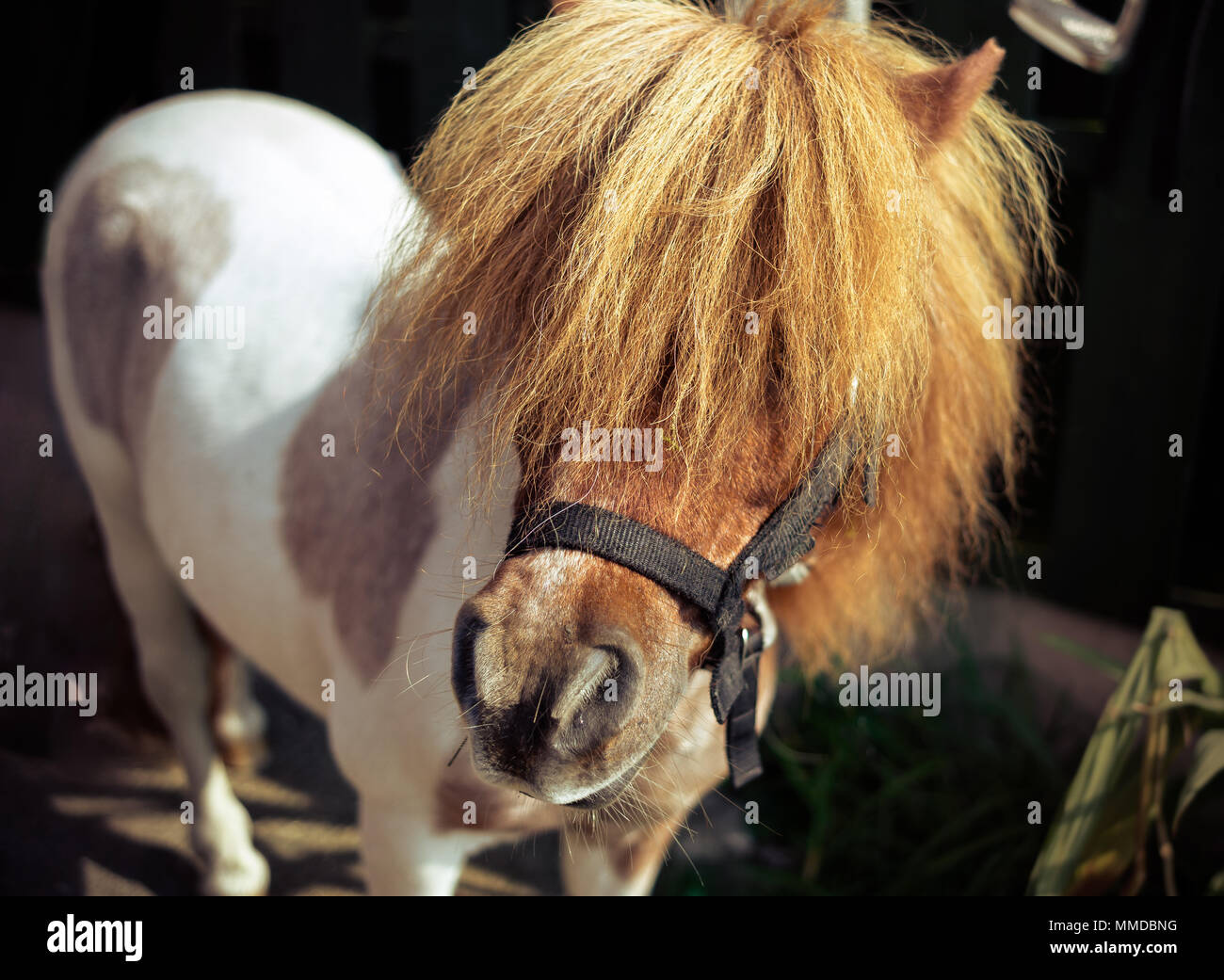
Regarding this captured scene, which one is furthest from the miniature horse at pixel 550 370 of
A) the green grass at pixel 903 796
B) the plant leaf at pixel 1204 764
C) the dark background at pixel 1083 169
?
the dark background at pixel 1083 169

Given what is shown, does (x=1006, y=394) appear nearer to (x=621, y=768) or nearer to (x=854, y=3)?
(x=854, y=3)

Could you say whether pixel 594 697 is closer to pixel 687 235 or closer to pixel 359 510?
pixel 687 235

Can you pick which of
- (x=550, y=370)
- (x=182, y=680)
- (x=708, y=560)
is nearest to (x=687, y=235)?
(x=550, y=370)

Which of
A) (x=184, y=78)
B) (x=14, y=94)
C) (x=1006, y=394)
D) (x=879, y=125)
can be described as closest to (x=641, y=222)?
(x=879, y=125)

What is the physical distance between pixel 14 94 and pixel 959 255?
2994mm

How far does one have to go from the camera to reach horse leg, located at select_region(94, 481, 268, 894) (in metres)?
1.95

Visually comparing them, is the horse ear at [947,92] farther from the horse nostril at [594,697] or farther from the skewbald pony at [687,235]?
the horse nostril at [594,697]

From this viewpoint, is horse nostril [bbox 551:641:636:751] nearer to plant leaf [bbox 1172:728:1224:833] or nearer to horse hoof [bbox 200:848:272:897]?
plant leaf [bbox 1172:728:1224:833]

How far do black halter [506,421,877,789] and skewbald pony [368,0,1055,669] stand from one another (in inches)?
1.5

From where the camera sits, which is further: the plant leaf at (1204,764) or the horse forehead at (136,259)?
the horse forehead at (136,259)

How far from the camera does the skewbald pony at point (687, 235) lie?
33.7 inches

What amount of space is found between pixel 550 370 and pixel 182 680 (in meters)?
1.64

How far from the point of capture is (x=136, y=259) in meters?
1.69

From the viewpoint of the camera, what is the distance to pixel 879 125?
0.92 meters
